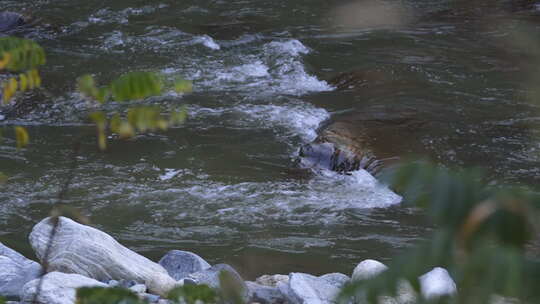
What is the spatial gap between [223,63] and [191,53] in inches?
20.9

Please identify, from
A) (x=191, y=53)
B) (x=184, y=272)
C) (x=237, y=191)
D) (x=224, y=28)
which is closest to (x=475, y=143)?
(x=237, y=191)

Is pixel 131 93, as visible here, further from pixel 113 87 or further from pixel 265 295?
pixel 265 295

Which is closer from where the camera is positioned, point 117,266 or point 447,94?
point 117,266

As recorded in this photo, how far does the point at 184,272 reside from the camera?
400 cm

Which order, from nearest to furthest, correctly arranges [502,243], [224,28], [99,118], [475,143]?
[502,243] < [99,118] < [475,143] < [224,28]

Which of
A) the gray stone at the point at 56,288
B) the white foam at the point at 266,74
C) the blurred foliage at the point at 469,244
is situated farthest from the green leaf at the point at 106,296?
the white foam at the point at 266,74

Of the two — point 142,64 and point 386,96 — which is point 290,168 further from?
point 142,64

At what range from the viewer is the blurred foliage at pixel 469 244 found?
829mm

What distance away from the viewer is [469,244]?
0.88 meters

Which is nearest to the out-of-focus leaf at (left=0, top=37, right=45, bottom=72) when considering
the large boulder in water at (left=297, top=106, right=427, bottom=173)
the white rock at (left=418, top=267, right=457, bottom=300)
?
the white rock at (left=418, top=267, right=457, bottom=300)

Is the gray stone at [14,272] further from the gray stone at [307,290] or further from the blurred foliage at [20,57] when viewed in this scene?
the blurred foliage at [20,57]

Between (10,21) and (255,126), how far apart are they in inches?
205

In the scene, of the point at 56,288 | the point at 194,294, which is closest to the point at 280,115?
the point at 56,288

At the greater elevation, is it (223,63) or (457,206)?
(457,206)
